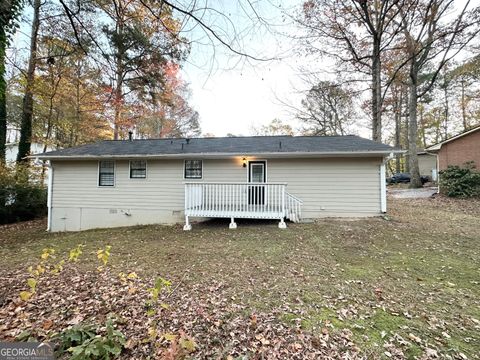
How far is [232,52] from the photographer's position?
134 inches

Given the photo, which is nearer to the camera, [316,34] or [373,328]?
[373,328]

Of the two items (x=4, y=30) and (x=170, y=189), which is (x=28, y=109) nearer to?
(x=4, y=30)

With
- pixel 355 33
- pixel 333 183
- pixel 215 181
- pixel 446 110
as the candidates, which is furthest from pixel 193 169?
pixel 446 110

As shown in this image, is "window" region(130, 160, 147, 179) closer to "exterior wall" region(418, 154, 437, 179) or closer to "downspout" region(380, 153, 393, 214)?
"downspout" region(380, 153, 393, 214)

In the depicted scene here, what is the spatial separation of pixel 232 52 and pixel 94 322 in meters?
3.85

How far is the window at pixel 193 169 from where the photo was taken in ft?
32.2

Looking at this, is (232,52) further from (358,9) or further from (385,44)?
(385,44)

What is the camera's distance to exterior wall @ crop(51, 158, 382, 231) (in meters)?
8.88

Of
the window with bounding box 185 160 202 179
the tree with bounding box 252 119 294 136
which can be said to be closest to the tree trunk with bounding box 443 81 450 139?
the tree with bounding box 252 119 294 136

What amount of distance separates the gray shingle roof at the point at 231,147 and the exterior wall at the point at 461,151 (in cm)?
917

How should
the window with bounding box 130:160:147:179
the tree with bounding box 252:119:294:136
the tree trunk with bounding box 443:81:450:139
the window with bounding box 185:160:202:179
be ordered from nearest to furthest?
1. the window with bounding box 185:160:202:179
2. the window with bounding box 130:160:147:179
3. the tree trunk with bounding box 443:81:450:139
4. the tree with bounding box 252:119:294:136

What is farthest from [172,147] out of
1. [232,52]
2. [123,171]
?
[232,52]

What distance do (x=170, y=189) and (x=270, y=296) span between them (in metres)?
7.11

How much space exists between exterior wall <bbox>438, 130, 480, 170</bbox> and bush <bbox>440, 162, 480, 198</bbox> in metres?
0.77
